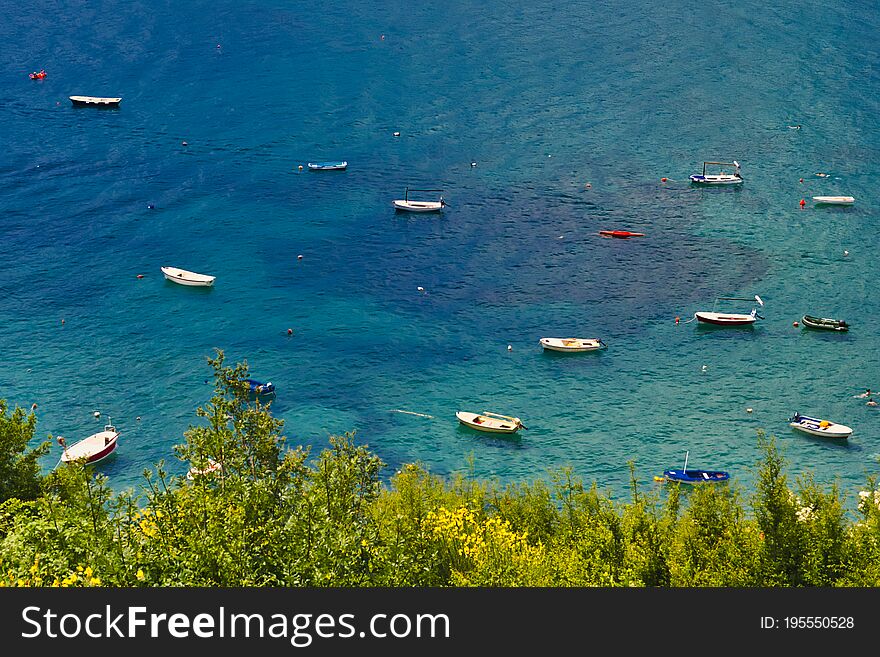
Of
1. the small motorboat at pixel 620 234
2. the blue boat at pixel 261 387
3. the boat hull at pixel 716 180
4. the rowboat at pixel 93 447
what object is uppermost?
the boat hull at pixel 716 180

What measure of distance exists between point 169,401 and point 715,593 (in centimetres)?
10941

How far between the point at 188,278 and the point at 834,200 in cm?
11735

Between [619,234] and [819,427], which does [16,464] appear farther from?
[619,234]

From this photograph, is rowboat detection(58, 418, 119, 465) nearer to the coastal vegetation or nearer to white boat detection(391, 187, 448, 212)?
the coastal vegetation

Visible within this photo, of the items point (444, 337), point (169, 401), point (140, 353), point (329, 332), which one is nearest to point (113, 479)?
point (169, 401)

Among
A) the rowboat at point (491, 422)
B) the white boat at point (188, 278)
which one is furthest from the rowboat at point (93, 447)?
the rowboat at point (491, 422)

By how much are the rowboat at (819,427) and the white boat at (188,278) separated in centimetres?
9321

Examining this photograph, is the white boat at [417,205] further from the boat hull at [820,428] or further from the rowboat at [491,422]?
the boat hull at [820,428]

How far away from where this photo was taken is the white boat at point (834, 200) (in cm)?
18962

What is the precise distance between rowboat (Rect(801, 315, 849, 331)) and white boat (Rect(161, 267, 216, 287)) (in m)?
94.0

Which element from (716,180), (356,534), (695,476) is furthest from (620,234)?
(356,534)

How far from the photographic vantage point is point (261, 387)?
5413 inches

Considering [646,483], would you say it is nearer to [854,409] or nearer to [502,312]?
[854,409]

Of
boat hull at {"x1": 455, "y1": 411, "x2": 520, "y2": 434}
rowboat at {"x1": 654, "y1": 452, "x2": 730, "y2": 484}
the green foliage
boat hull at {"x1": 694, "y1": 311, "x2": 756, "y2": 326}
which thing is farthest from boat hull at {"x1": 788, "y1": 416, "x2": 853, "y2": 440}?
the green foliage
